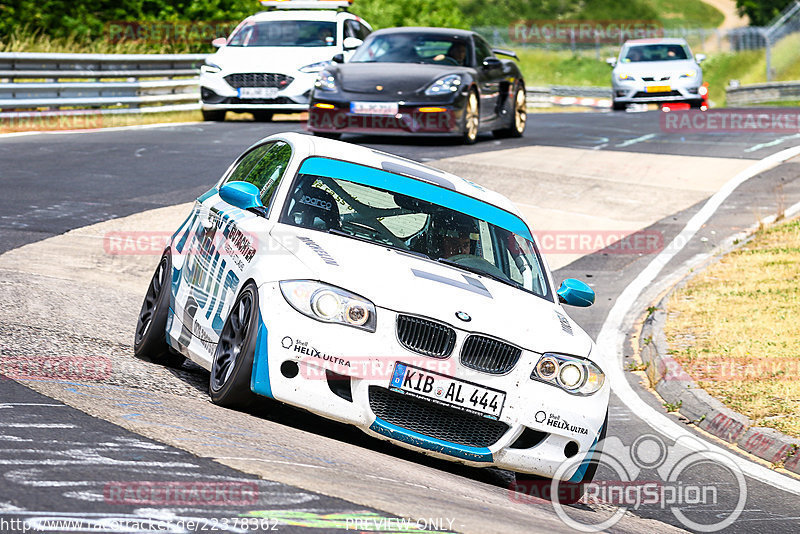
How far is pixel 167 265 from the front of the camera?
8.10 metres

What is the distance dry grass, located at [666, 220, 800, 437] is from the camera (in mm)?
9141

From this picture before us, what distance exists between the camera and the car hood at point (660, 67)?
30.3 m

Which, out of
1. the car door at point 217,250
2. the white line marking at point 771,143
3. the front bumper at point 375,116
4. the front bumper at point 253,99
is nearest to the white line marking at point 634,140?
the white line marking at point 771,143

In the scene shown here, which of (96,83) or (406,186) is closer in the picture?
(406,186)

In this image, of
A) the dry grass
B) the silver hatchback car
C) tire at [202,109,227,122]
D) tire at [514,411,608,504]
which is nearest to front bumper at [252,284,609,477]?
tire at [514,411,608,504]

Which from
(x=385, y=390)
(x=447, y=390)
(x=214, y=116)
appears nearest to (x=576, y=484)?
(x=447, y=390)

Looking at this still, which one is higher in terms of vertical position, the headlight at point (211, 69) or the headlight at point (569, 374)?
the headlight at point (569, 374)

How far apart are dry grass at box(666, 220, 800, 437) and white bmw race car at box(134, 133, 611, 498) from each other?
2.26 meters

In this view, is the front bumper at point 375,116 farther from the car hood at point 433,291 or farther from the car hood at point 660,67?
the car hood at point 660,67

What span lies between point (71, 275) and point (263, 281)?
473cm

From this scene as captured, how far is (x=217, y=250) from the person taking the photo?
736 cm

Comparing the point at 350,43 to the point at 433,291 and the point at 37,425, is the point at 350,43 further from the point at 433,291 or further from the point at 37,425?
the point at 37,425

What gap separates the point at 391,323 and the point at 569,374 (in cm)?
102

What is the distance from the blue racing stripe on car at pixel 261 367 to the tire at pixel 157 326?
176 cm
